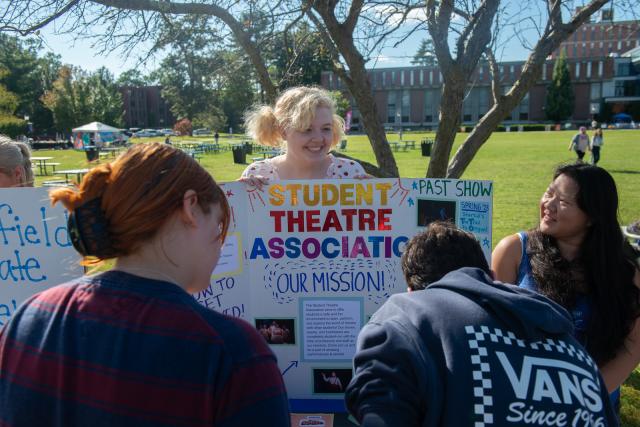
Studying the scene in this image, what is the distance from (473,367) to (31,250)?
2.82m

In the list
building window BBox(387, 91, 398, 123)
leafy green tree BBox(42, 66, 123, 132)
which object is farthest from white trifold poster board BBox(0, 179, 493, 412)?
building window BBox(387, 91, 398, 123)

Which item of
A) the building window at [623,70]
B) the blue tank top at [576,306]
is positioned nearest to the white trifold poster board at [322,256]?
the blue tank top at [576,306]

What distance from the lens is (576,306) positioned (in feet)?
7.38

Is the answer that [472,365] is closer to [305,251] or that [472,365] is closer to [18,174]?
[305,251]

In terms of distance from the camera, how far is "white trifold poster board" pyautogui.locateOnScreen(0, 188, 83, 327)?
3.12 metres

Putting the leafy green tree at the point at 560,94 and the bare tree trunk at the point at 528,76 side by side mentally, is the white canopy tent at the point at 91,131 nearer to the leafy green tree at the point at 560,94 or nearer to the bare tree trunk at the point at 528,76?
the bare tree trunk at the point at 528,76

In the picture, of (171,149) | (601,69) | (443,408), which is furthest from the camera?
(601,69)

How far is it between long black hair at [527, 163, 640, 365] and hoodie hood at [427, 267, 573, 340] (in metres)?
0.88

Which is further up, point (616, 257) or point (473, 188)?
point (473, 188)

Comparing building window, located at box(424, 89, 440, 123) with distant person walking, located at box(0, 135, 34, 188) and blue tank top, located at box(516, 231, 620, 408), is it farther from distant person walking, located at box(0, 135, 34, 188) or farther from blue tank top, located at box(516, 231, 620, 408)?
blue tank top, located at box(516, 231, 620, 408)

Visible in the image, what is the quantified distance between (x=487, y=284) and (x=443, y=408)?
36 cm

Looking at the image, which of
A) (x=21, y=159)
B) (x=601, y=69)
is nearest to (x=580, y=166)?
(x=21, y=159)

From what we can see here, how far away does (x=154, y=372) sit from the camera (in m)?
1.04

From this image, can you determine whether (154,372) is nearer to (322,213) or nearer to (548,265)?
(548,265)
